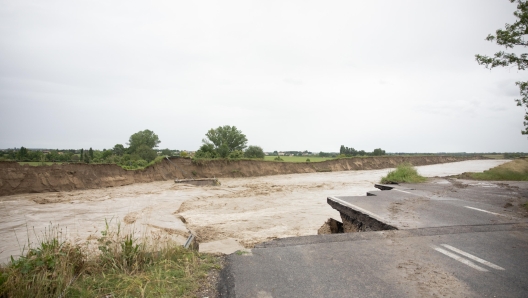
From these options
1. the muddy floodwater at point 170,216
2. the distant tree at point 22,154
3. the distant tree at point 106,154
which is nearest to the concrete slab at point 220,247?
the muddy floodwater at point 170,216

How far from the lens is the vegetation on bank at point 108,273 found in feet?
10.1

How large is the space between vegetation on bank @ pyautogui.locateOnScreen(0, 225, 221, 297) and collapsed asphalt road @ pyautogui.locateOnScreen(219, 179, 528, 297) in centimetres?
54

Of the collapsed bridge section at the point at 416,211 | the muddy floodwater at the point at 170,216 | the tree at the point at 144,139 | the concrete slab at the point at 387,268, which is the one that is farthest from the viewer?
the tree at the point at 144,139

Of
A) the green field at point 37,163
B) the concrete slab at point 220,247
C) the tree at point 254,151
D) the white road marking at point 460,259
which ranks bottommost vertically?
the concrete slab at point 220,247

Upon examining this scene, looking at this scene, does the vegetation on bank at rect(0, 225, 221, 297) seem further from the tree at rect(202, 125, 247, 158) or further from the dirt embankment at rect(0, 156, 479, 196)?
the tree at rect(202, 125, 247, 158)

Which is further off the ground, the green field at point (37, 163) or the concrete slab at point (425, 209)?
the green field at point (37, 163)

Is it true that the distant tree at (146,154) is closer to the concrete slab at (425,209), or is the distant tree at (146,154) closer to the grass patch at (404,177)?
the grass patch at (404,177)

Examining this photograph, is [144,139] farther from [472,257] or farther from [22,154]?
[472,257]

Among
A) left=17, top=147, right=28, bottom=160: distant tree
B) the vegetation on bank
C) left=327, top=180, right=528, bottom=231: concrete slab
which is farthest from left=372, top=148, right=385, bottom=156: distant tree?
the vegetation on bank

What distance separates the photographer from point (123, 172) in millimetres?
22656

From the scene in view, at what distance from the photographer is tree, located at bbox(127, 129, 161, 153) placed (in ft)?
186

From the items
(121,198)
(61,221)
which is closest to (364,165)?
(121,198)

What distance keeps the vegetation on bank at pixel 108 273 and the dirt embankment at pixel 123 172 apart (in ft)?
57.7

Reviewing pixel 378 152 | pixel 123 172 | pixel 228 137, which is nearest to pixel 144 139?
pixel 228 137
